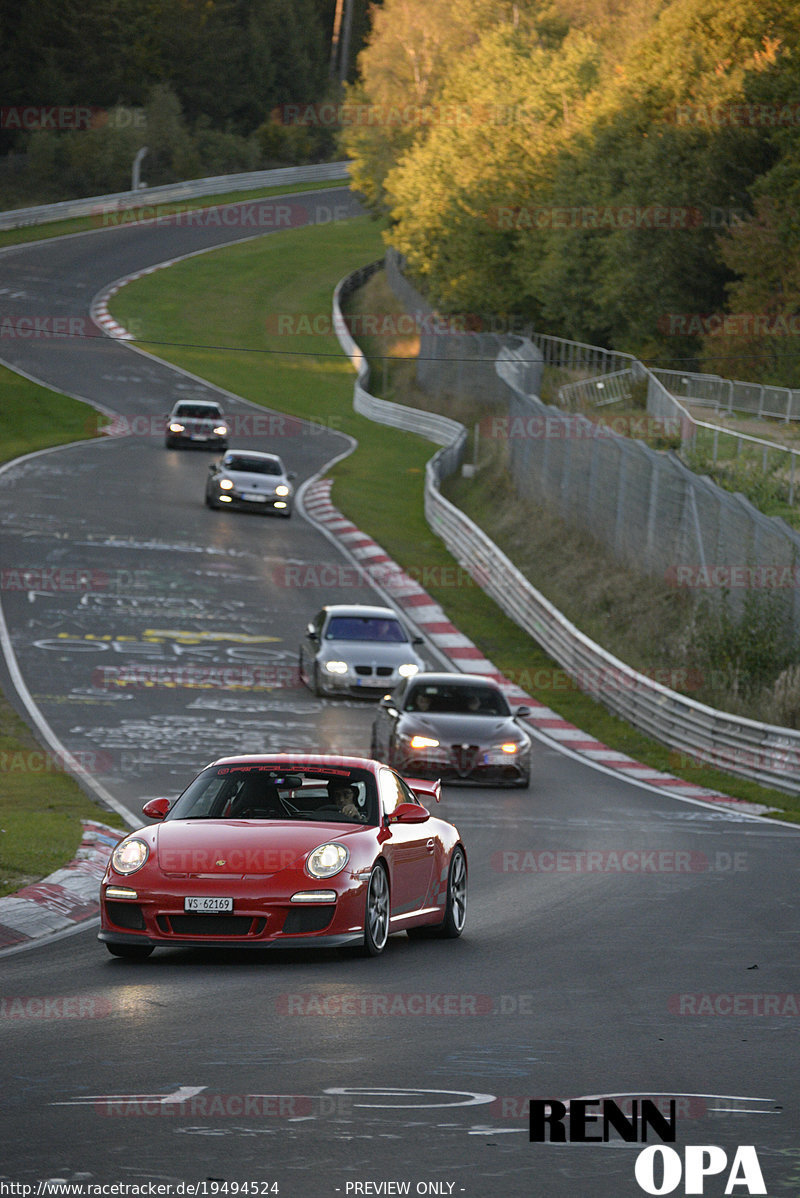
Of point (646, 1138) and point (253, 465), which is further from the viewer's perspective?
point (253, 465)

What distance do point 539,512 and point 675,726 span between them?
15919 millimetres

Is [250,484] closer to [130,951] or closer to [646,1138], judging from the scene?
[130,951]

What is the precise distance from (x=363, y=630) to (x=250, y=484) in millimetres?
15225

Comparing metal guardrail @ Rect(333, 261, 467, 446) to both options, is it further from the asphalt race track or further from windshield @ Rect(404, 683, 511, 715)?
the asphalt race track

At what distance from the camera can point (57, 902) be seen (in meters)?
12.9

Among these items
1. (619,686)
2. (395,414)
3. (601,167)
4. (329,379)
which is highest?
(601,167)

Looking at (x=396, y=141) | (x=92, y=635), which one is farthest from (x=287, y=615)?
(x=396, y=141)

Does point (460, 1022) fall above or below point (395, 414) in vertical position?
above

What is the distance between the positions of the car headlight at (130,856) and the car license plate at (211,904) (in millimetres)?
471

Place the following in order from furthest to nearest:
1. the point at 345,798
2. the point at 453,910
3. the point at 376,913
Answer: the point at 453,910 → the point at 345,798 → the point at 376,913

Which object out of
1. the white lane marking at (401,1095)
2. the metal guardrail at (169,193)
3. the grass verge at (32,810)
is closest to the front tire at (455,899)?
the grass verge at (32,810)

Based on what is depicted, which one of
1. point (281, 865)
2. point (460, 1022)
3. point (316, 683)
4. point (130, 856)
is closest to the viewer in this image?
point (460, 1022)

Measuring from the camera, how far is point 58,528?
129ft

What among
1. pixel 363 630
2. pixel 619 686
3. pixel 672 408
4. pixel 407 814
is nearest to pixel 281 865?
pixel 407 814
